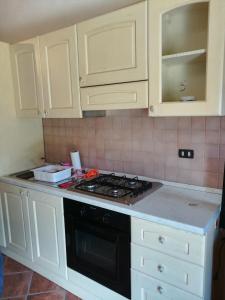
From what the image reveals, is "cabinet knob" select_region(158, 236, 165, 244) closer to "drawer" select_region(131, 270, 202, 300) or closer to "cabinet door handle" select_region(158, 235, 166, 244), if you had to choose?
"cabinet door handle" select_region(158, 235, 166, 244)

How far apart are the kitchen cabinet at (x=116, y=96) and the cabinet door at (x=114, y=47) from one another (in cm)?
4

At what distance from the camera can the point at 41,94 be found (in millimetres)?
2066

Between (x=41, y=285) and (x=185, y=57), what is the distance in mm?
2075

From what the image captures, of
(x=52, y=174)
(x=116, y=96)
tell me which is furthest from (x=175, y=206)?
(x=52, y=174)

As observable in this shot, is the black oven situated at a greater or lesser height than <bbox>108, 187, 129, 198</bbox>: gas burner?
lesser

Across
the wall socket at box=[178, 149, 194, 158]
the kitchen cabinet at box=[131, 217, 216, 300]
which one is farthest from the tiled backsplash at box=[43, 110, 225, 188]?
the kitchen cabinet at box=[131, 217, 216, 300]

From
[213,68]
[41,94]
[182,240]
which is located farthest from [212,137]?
[41,94]

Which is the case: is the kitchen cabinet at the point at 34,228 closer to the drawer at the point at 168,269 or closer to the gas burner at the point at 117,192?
the gas burner at the point at 117,192

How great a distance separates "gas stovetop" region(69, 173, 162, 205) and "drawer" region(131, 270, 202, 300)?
458mm

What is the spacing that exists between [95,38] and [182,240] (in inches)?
55.4

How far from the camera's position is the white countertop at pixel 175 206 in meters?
1.26

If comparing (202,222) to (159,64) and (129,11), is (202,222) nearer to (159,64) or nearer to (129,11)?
(159,64)

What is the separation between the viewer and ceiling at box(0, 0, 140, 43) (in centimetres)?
146

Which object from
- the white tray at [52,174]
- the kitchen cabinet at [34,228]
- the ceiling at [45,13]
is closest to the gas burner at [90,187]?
the kitchen cabinet at [34,228]
